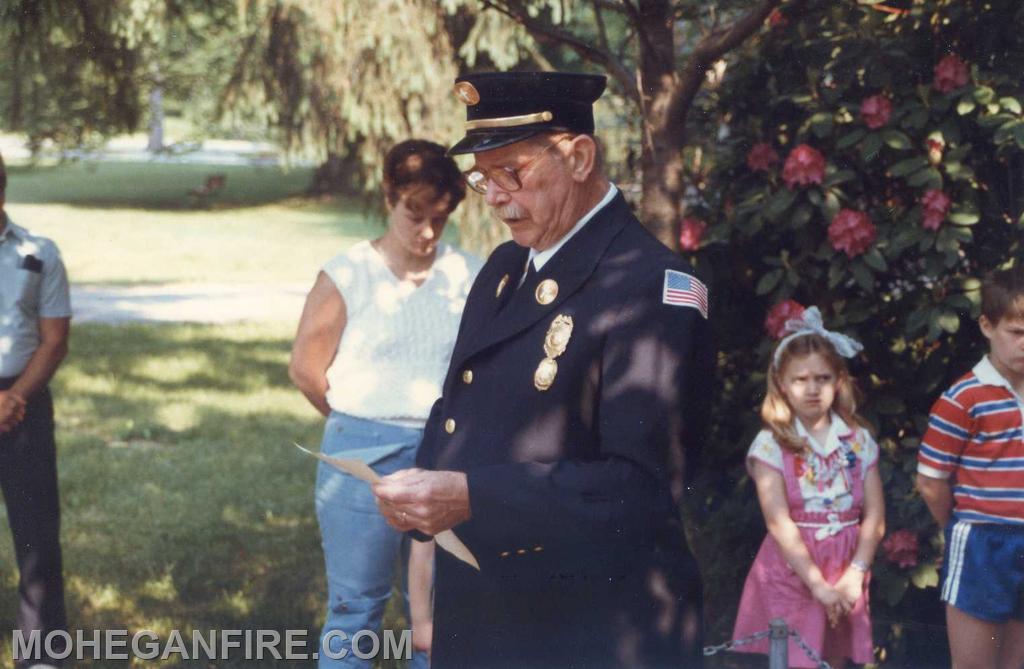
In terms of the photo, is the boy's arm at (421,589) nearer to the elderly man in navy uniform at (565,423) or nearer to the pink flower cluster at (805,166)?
the elderly man in navy uniform at (565,423)

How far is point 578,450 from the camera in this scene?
2.53m

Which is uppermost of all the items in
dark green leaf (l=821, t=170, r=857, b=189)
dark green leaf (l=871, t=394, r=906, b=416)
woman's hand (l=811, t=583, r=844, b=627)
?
dark green leaf (l=821, t=170, r=857, b=189)

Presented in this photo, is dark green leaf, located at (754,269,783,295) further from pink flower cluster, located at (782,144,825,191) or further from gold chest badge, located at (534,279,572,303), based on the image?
gold chest badge, located at (534,279,572,303)

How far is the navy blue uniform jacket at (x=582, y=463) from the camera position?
242 centimetres

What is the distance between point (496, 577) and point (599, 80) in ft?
3.17

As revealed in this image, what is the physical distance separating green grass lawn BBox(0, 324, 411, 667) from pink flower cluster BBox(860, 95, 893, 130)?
2.77 metres

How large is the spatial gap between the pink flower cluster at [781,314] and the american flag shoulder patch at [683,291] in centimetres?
240

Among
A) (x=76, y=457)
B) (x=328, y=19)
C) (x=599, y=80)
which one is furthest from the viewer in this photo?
(x=76, y=457)

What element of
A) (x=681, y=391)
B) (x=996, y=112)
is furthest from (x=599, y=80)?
(x=996, y=112)

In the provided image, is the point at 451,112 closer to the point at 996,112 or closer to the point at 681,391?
the point at 996,112

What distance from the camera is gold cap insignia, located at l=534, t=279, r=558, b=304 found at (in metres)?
2.61

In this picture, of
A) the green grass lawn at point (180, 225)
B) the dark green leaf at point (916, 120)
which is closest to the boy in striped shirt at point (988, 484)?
the dark green leaf at point (916, 120)

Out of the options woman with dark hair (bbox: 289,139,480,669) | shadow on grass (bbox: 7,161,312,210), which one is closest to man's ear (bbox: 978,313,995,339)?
woman with dark hair (bbox: 289,139,480,669)

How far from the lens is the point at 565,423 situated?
253 centimetres
